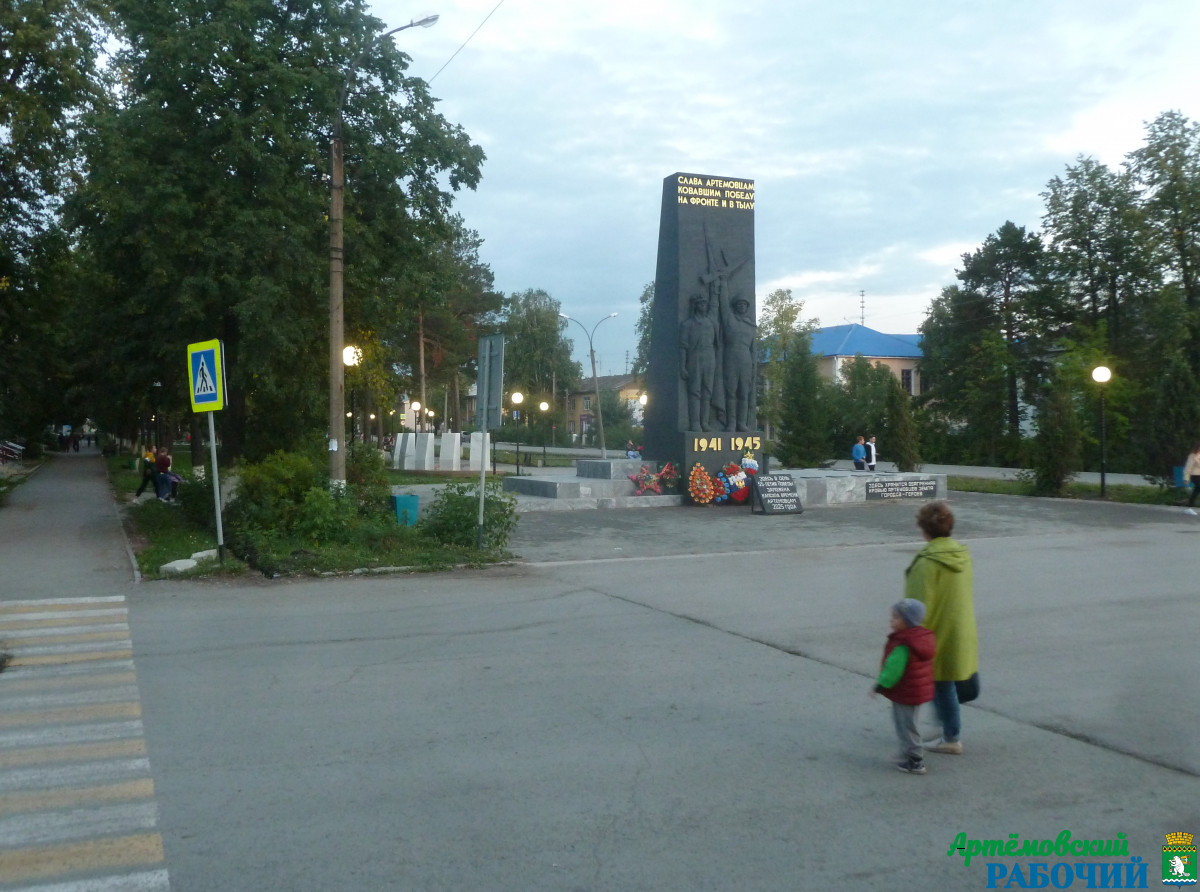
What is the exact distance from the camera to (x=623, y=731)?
6664mm

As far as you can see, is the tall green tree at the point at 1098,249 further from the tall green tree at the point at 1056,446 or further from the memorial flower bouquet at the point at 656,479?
the memorial flower bouquet at the point at 656,479

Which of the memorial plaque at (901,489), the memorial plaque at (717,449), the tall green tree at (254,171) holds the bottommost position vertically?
the memorial plaque at (901,489)

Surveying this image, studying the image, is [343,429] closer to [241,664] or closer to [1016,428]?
[241,664]

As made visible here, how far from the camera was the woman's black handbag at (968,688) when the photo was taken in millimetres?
5961

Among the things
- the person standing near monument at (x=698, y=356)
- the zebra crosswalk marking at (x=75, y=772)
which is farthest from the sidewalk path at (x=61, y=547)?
the person standing near monument at (x=698, y=356)

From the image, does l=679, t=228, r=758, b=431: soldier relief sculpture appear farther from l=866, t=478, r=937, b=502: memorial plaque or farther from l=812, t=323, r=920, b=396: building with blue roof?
l=812, t=323, r=920, b=396: building with blue roof

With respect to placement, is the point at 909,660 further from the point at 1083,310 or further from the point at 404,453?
the point at 1083,310

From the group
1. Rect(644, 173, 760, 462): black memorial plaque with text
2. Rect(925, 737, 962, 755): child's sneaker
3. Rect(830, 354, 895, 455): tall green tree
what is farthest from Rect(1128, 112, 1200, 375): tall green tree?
Rect(925, 737, 962, 755): child's sneaker

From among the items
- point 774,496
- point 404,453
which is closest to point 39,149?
point 774,496

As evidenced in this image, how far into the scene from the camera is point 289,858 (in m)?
4.62

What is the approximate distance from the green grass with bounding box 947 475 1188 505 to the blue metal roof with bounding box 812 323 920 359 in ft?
166

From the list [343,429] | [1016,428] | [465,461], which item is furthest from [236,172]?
[1016,428]

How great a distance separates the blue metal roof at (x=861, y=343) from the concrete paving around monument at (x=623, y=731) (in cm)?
7444

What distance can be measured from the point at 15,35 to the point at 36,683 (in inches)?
694
